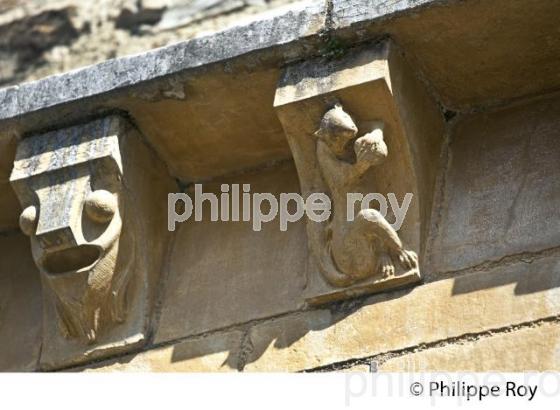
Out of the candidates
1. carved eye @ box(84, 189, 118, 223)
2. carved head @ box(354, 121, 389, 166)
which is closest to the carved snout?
carved eye @ box(84, 189, 118, 223)

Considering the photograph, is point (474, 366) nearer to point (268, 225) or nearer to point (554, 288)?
point (554, 288)

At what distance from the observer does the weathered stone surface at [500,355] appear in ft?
15.5

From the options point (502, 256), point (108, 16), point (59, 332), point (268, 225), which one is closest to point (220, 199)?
point (268, 225)

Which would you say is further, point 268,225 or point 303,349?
point 268,225

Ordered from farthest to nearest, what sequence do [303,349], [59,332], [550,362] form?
[59,332], [303,349], [550,362]

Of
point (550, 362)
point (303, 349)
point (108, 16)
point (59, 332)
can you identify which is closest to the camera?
point (550, 362)

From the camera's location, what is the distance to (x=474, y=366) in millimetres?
4805

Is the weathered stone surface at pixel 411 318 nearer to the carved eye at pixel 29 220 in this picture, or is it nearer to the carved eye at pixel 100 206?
the carved eye at pixel 100 206

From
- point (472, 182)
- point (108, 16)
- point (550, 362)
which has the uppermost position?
point (108, 16)

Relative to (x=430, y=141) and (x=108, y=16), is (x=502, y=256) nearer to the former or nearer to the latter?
(x=430, y=141)

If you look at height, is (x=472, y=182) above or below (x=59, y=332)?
above

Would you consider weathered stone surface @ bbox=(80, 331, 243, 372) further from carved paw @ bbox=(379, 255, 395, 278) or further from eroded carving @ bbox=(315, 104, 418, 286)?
carved paw @ bbox=(379, 255, 395, 278)

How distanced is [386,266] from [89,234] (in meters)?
0.95

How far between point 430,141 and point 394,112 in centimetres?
23
